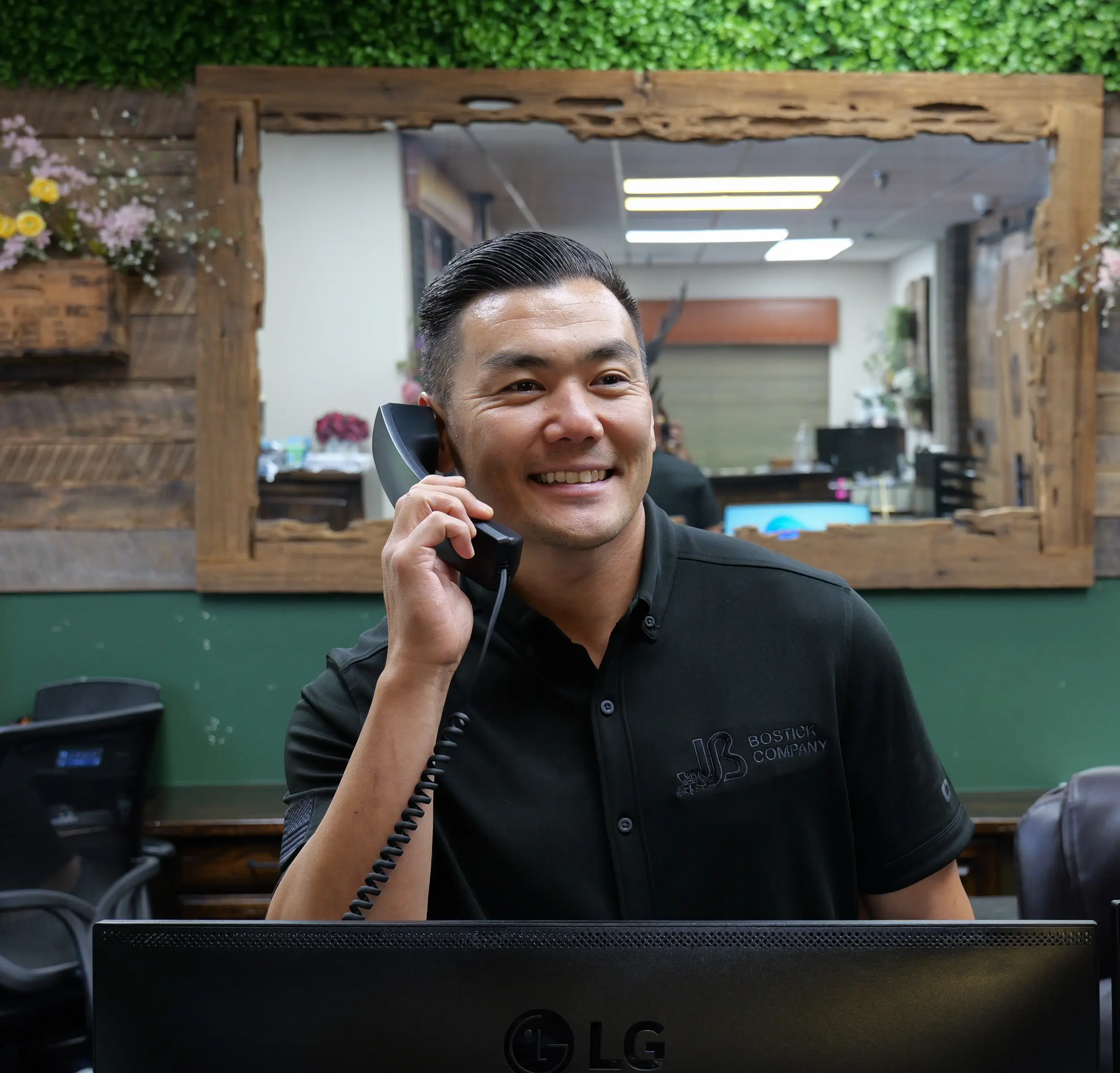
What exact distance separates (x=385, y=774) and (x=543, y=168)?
8.32ft

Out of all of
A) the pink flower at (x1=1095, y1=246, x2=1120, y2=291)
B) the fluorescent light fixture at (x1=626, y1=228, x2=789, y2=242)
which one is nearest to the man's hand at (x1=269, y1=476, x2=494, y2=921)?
the fluorescent light fixture at (x1=626, y1=228, x2=789, y2=242)

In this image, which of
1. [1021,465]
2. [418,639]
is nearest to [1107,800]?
[418,639]

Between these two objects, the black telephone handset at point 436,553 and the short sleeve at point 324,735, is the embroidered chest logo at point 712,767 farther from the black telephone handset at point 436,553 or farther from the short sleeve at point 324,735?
the short sleeve at point 324,735

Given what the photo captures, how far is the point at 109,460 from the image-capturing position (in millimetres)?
3326

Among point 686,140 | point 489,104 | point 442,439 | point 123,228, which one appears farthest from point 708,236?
point 442,439

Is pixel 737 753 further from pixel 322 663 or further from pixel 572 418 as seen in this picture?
pixel 322 663

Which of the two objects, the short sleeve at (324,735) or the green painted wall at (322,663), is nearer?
the short sleeve at (324,735)

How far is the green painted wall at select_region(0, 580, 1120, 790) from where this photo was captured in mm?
3340

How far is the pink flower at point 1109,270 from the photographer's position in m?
3.20

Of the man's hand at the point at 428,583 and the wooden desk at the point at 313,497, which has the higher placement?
the wooden desk at the point at 313,497

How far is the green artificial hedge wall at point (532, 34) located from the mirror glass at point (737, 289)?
0.23 meters

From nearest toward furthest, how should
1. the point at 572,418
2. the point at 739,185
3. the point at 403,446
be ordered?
1. the point at 572,418
2. the point at 403,446
3. the point at 739,185

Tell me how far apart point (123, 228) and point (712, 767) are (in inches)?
103

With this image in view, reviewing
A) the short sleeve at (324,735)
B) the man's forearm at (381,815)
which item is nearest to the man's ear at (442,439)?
the short sleeve at (324,735)
